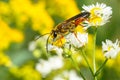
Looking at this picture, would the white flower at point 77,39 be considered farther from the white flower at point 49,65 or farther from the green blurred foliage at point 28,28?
the green blurred foliage at point 28,28

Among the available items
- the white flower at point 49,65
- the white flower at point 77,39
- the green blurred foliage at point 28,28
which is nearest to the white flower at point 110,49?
the white flower at point 77,39

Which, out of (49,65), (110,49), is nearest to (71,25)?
(110,49)

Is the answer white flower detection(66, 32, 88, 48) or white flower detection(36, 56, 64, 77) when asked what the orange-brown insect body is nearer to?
white flower detection(66, 32, 88, 48)

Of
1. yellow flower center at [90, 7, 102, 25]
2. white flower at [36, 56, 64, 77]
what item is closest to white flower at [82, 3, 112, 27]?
yellow flower center at [90, 7, 102, 25]

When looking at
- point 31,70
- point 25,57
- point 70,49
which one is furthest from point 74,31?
point 25,57

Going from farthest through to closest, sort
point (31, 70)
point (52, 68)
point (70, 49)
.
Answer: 1. point (31, 70)
2. point (52, 68)
3. point (70, 49)

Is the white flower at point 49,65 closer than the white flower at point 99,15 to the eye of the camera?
No

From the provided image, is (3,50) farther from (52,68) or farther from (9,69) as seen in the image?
(52,68)
